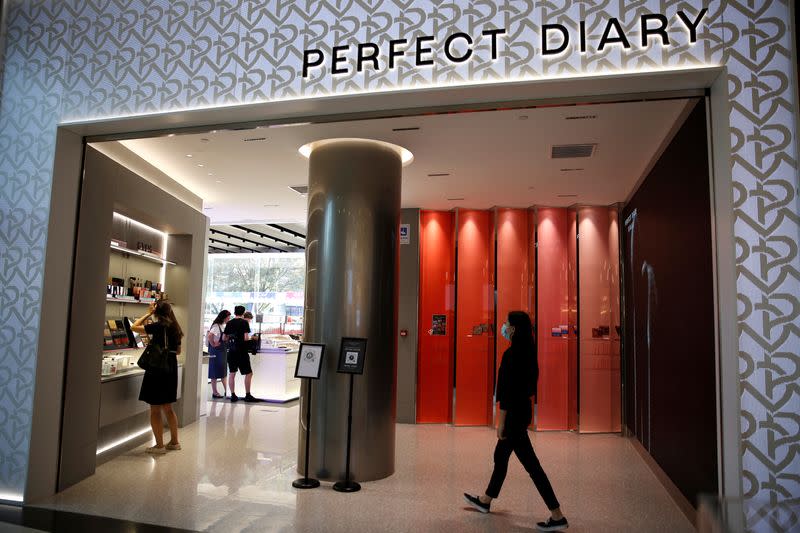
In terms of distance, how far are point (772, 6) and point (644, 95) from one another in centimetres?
87

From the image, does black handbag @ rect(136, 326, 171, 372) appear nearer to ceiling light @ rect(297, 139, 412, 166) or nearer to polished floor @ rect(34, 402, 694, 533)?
polished floor @ rect(34, 402, 694, 533)

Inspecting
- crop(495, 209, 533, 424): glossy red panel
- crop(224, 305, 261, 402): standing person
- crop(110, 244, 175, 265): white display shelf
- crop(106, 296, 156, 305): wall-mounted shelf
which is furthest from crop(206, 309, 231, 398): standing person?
crop(495, 209, 533, 424): glossy red panel

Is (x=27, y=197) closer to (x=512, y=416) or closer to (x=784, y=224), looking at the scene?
(x=512, y=416)

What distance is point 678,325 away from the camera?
458cm

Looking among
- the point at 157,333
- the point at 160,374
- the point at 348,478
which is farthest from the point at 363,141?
the point at 160,374

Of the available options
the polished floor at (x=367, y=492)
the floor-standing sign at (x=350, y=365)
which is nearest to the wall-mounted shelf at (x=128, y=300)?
the polished floor at (x=367, y=492)

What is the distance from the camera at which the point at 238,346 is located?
9297 mm

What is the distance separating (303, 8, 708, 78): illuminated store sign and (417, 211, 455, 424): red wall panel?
462 cm

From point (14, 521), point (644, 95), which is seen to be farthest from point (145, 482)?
point (644, 95)

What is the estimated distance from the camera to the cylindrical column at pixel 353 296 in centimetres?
518

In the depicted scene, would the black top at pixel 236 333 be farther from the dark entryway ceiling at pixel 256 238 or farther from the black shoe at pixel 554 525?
the black shoe at pixel 554 525

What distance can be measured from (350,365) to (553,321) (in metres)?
4.12

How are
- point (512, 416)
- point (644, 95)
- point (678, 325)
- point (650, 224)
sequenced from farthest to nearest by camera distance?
point (650, 224) < point (678, 325) < point (512, 416) < point (644, 95)

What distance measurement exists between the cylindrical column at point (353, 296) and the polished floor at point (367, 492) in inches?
14.8
